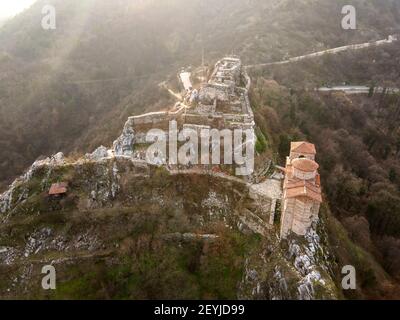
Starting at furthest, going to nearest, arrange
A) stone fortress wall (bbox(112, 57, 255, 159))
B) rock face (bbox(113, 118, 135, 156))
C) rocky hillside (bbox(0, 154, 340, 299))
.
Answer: stone fortress wall (bbox(112, 57, 255, 159))
rock face (bbox(113, 118, 135, 156))
rocky hillside (bbox(0, 154, 340, 299))

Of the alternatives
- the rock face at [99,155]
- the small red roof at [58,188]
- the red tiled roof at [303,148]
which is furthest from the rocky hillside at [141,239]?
the red tiled roof at [303,148]

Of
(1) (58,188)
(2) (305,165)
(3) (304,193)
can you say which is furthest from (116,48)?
(3) (304,193)

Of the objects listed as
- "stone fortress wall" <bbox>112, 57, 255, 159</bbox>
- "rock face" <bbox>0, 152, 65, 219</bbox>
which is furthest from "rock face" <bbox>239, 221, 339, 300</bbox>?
"rock face" <bbox>0, 152, 65, 219</bbox>

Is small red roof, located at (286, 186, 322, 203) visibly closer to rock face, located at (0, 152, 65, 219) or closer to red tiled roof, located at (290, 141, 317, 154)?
red tiled roof, located at (290, 141, 317, 154)

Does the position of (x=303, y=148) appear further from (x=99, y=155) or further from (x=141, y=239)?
(x=99, y=155)

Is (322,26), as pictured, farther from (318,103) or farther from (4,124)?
(4,124)
